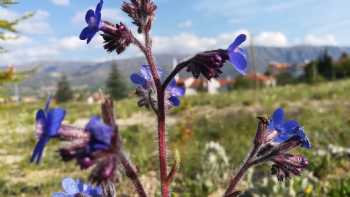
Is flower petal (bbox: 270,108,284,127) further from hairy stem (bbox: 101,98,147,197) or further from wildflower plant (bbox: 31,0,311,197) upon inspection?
hairy stem (bbox: 101,98,147,197)

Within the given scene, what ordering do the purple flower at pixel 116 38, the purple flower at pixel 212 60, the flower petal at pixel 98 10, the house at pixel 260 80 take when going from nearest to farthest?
the flower petal at pixel 98 10 → the purple flower at pixel 212 60 → the purple flower at pixel 116 38 → the house at pixel 260 80

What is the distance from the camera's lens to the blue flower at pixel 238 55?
1580 millimetres

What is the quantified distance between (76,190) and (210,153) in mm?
4847

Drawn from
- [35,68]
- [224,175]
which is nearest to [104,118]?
[224,175]

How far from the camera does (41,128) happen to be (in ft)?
4.42

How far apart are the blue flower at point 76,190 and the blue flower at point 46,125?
0.60m

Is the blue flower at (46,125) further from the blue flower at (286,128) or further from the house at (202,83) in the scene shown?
the blue flower at (286,128)

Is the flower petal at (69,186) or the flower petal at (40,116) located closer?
the flower petal at (40,116)

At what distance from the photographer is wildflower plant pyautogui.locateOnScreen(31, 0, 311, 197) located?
4.31 ft

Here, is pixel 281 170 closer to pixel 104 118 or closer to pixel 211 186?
pixel 104 118

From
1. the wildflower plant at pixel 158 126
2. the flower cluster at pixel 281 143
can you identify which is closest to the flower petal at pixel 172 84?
the wildflower plant at pixel 158 126

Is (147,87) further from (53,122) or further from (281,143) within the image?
(53,122)

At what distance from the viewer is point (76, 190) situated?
1.95 m

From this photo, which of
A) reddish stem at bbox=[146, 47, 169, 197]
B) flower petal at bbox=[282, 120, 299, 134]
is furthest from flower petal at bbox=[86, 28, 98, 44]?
flower petal at bbox=[282, 120, 299, 134]
